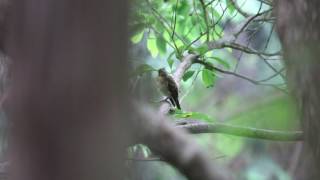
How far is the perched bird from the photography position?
5.82 ft

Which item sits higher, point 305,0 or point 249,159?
point 305,0

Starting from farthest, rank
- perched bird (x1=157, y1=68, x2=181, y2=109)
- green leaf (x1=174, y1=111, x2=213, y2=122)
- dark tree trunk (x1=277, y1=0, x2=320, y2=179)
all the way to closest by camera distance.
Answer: perched bird (x1=157, y1=68, x2=181, y2=109) → green leaf (x1=174, y1=111, x2=213, y2=122) → dark tree trunk (x1=277, y1=0, x2=320, y2=179)

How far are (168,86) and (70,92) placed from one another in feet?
4.41

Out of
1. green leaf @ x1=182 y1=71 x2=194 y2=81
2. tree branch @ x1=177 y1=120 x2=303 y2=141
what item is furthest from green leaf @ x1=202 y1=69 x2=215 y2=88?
tree branch @ x1=177 y1=120 x2=303 y2=141

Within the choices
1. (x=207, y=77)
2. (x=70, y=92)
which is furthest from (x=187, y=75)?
(x=70, y=92)

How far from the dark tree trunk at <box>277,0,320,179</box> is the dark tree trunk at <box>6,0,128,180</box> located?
0.48 meters

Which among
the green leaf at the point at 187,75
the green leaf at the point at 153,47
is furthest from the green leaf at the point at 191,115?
the green leaf at the point at 153,47

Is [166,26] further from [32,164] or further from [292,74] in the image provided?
[32,164]

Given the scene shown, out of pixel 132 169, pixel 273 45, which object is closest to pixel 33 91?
pixel 132 169

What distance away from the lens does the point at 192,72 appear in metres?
1.85

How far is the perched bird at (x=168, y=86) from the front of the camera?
178 cm

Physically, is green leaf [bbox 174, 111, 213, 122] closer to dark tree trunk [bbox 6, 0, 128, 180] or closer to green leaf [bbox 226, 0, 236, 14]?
green leaf [bbox 226, 0, 236, 14]

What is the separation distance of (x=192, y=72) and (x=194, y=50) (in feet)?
0.27

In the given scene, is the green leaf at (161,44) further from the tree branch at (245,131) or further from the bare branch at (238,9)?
the tree branch at (245,131)
